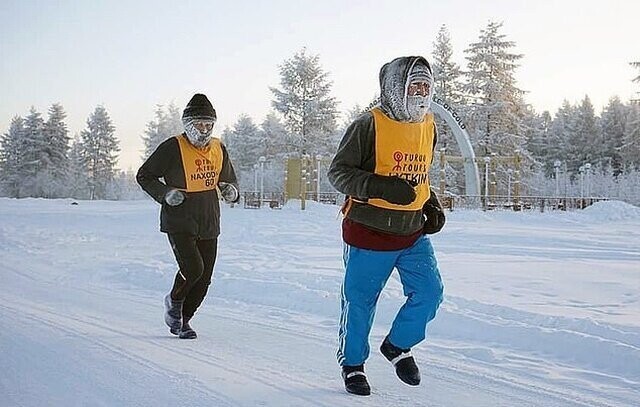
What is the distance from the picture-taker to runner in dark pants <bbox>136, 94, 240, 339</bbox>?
574 centimetres

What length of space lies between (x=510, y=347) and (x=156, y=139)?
77.3m

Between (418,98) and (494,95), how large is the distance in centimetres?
4947

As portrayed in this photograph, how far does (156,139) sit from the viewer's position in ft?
262

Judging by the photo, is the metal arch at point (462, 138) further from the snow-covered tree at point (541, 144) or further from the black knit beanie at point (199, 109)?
the snow-covered tree at point (541, 144)

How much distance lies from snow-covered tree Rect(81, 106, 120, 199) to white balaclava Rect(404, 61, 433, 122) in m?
72.5

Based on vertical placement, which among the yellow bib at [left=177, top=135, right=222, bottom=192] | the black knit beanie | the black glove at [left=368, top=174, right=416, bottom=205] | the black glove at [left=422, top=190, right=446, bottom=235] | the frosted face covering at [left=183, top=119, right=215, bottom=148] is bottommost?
the black glove at [left=422, top=190, right=446, bottom=235]

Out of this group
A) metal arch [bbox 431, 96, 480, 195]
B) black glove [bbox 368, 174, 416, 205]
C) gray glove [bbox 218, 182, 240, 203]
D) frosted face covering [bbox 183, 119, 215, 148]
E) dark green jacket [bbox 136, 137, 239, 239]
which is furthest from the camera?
metal arch [bbox 431, 96, 480, 195]

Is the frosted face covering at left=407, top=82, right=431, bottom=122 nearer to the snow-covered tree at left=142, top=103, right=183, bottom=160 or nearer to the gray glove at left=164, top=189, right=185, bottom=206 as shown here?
the gray glove at left=164, top=189, right=185, bottom=206

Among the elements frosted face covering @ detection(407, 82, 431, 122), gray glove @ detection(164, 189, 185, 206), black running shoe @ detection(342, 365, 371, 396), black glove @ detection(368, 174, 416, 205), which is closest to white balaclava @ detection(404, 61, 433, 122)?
frosted face covering @ detection(407, 82, 431, 122)

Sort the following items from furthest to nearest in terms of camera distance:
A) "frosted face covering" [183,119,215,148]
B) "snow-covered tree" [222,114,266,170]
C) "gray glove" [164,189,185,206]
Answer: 1. "snow-covered tree" [222,114,266,170]
2. "frosted face covering" [183,119,215,148]
3. "gray glove" [164,189,185,206]

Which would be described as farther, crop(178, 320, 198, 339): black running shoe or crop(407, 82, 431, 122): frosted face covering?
crop(178, 320, 198, 339): black running shoe

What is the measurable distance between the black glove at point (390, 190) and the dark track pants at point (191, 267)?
2.33 meters

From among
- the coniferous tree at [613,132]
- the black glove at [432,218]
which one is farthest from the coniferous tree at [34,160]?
the black glove at [432,218]

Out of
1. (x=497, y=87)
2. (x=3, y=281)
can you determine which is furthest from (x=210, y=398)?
(x=497, y=87)
